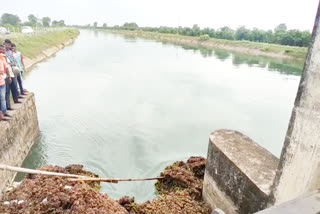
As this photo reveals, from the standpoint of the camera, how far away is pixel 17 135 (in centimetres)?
550

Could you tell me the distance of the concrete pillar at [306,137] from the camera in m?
1.93

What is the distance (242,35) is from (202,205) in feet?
158

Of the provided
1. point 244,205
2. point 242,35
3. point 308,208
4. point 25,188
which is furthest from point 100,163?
point 242,35

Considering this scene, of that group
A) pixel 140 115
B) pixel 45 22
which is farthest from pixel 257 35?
pixel 45 22

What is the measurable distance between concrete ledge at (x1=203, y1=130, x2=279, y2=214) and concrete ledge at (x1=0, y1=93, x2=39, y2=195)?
143 inches

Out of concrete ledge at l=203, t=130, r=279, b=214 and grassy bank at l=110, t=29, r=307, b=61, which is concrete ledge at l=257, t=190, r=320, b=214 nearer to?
concrete ledge at l=203, t=130, r=279, b=214

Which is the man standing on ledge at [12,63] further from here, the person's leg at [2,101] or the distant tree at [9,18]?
the distant tree at [9,18]

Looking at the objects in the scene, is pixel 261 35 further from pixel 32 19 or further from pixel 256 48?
pixel 32 19

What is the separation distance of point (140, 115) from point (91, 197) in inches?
240

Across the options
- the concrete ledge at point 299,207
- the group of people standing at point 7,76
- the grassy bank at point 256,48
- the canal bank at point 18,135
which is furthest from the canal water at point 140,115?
the grassy bank at point 256,48

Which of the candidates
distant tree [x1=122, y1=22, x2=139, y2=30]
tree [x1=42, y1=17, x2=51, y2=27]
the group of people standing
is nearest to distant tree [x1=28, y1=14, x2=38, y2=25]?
tree [x1=42, y1=17, x2=51, y2=27]


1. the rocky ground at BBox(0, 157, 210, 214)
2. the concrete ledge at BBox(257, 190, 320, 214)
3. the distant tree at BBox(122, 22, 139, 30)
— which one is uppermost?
the concrete ledge at BBox(257, 190, 320, 214)

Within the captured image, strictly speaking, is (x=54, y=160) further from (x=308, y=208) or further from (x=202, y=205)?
(x=308, y=208)

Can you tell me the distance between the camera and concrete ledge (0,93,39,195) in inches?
185
